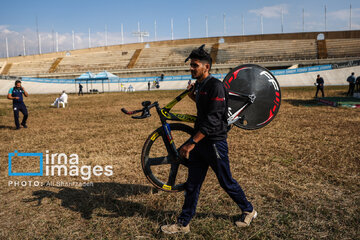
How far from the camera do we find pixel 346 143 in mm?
6992

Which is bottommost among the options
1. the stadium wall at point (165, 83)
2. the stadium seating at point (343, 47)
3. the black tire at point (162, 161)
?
the black tire at point (162, 161)

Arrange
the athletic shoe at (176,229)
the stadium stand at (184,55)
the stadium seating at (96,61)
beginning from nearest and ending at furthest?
the athletic shoe at (176,229)
the stadium stand at (184,55)
the stadium seating at (96,61)

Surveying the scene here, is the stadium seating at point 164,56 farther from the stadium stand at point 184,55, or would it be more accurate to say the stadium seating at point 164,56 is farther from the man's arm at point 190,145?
the man's arm at point 190,145

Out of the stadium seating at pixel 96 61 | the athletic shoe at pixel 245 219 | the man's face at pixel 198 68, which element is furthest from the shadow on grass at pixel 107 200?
the stadium seating at pixel 96 61

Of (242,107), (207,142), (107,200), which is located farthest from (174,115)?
(107,200)

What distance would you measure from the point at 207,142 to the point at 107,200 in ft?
6.91

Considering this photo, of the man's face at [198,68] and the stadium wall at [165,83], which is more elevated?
the stadium wall at [165,83]

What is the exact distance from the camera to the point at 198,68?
290cm

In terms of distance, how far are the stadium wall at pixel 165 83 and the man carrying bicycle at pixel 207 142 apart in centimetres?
3253

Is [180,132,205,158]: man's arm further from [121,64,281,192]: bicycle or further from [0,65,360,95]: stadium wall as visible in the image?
[0,65,360,95]: stadium wall

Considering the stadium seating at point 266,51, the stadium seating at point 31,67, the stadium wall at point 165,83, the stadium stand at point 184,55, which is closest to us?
the stadium wall at point 165,83

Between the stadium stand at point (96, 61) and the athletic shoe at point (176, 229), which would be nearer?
the athletic shoe at point (176, 229)

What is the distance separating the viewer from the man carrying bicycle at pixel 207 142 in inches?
111

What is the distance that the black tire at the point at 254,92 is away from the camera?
3543 millimetres
